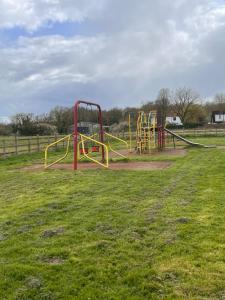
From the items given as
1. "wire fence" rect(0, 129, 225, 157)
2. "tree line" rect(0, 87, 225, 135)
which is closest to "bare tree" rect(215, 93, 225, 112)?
"tree line" rect(0, 87, 225, 135)

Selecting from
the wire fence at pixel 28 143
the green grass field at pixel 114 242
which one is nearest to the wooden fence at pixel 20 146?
the wire fence at pixel 28 143

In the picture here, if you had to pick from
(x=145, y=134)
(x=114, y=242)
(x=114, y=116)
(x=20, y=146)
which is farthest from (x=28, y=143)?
(x=114, y=116)

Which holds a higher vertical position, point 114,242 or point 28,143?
point 28,143

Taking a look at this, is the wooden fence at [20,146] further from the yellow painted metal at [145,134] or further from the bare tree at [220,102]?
the bare tree at [220,102]

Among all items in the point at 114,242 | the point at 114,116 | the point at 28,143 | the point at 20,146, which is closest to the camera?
the point at 114,242

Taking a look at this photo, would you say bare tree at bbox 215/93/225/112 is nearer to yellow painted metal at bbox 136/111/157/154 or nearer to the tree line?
the tree line

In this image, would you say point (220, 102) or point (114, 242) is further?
point (220, 102)

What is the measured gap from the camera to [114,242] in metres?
5.41

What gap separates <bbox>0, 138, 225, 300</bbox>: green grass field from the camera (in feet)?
13.1

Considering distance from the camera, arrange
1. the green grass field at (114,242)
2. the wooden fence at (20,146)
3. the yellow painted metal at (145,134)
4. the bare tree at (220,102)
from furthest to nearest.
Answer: the bare tree at (220,102) → the yellow painted metal at (145,134) → the wooden fence at (20,146) → the green grass field at (114,242)

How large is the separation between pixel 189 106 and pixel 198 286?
8431 centimetres

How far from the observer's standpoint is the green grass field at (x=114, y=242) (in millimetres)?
4004

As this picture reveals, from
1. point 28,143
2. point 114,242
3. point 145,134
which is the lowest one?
point 114,242

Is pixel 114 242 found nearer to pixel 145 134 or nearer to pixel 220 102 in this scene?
pixel 145 134
